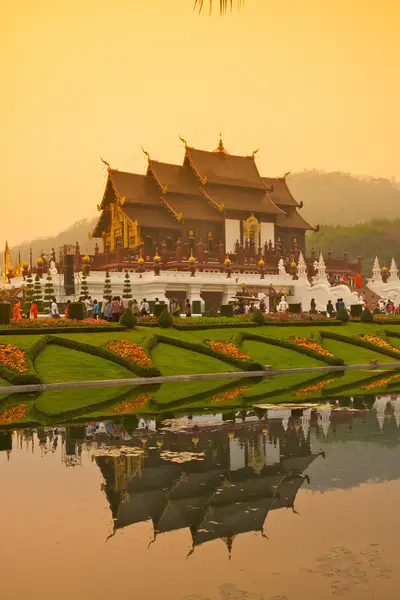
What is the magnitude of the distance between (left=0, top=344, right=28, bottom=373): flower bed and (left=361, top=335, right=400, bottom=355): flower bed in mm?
16711

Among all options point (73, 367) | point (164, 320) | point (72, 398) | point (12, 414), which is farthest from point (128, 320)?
point (12, 414)

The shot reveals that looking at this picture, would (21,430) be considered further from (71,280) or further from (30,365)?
(71,280)

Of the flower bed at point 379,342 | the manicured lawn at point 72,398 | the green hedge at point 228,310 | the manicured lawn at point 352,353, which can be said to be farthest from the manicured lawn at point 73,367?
the flower bed at point 379,342

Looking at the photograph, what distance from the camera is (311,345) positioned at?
3247cm

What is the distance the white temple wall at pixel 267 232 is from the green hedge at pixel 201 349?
43.4m

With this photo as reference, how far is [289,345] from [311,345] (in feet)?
4.45

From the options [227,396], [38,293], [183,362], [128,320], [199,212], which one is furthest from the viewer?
[199,212]

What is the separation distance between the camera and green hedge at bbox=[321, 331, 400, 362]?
111ft

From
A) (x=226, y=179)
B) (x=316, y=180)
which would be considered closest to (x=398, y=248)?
(x=226, y=179)

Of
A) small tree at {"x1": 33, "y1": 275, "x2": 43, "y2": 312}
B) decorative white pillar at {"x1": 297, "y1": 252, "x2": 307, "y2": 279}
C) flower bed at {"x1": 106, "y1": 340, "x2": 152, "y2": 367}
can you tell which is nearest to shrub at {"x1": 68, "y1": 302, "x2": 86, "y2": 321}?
flower bed at {"x1": 106, "y1": 340, "x2": 152, "y2": 367}

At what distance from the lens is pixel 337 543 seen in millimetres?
7797

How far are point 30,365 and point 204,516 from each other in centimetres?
1650

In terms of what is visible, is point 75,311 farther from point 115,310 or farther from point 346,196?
point 346,196

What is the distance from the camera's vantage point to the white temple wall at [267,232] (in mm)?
72250
